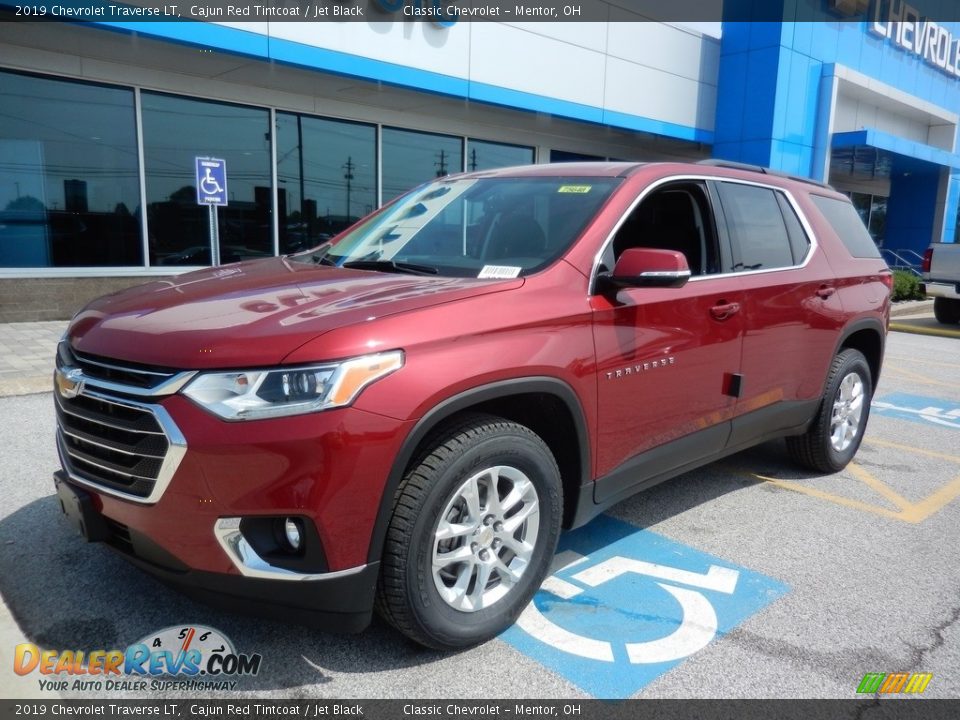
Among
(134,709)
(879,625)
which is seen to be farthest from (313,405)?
(879,625)

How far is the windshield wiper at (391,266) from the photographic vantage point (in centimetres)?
308

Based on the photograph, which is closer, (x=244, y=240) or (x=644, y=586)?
(x=644, y=586)

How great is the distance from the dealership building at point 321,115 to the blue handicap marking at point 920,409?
291 inches

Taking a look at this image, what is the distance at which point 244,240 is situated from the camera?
38.7ft

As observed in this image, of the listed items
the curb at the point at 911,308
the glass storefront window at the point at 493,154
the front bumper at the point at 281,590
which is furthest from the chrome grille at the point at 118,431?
the curb at the point at 911,308

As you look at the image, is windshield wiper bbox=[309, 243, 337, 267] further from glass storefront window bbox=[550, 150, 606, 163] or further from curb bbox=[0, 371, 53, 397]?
glass storefront window bbox=[550, 150, 606, 163]

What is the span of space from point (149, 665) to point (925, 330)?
14.3 meters

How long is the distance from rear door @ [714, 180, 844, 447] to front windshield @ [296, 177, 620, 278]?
99cm

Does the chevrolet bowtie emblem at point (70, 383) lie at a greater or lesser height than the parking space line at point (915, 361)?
greater

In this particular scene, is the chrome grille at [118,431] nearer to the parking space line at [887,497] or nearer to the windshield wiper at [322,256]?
the windshield wiper at [322,256]

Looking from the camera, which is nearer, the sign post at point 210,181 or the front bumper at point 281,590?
the front bumper at point 281,590

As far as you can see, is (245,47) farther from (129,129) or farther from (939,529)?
(939,529)

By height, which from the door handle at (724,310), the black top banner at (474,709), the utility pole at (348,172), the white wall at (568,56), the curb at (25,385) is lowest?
the black top banner at (474,709)

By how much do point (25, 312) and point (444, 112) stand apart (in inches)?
313
